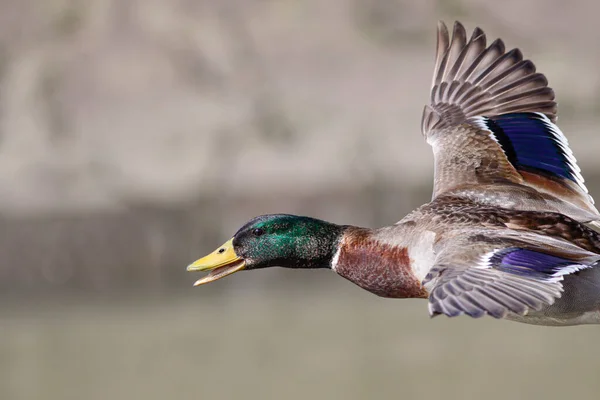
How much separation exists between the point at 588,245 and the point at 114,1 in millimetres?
8815

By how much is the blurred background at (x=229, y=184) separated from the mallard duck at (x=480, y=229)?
10.5ft

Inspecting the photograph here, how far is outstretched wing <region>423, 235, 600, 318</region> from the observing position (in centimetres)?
298

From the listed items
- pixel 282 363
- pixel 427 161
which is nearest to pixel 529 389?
pixel 282 363

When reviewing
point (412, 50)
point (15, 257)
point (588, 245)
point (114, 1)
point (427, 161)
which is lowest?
point (588, 245)

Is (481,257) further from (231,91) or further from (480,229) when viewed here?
(231,91)

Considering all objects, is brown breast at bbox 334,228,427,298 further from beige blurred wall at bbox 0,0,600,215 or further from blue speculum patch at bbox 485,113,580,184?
beige blurred wall at bbox 0,0,600,215

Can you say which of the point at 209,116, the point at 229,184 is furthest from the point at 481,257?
the point at 209,116

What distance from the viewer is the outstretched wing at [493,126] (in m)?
4.16

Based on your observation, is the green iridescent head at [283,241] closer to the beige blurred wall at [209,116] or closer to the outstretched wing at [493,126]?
the outstretched wing at [493,126]

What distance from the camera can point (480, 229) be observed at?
356 centimetres

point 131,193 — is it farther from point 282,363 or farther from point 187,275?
point 282,363

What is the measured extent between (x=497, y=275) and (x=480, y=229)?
1.46 feet

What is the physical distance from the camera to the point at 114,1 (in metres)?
11.8

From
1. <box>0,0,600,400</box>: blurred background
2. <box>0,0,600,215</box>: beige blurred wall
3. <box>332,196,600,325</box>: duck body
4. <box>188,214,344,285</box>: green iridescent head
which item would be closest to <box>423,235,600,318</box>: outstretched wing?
<box>332,196,600,325</box>: duck body
